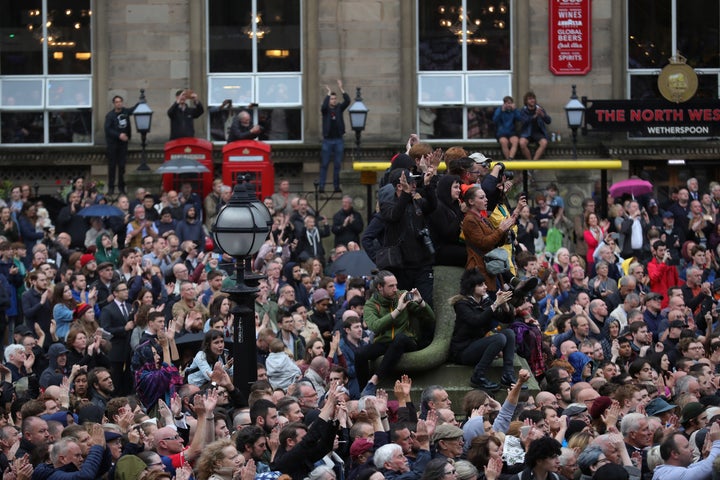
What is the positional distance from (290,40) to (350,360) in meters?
15.9

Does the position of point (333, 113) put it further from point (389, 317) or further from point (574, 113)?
point (389, 317)

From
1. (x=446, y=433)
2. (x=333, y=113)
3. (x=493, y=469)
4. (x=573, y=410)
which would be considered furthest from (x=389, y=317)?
(x=333, y=113)

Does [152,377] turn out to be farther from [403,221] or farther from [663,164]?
[663,164]

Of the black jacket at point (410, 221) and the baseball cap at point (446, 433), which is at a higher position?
the black jacket at point (410, 221)

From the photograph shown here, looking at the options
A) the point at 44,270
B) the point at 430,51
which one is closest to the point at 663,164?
the point at 430,51

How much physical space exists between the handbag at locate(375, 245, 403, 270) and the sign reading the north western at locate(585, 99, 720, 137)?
50.5 feet

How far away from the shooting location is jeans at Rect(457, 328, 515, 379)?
50.6 feet

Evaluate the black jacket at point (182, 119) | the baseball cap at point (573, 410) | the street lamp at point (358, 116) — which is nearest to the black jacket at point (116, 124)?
the black jacket at point (182, 119)

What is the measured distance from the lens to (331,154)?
30.2 meters

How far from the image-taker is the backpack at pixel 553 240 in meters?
25.9

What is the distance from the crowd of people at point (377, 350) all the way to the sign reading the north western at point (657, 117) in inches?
203

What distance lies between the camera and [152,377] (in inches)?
640

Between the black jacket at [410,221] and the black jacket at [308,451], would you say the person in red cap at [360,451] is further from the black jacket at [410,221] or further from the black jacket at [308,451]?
the black jacket at [410,221]

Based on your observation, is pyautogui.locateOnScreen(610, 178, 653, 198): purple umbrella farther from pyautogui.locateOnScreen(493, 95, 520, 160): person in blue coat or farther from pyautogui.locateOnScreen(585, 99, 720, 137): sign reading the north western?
pyautogui.locateOnScreen(585, 99, 720, 137): sign reading the north western
